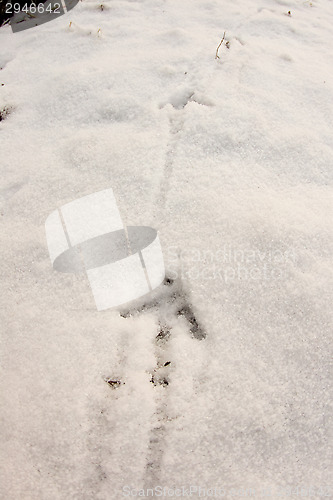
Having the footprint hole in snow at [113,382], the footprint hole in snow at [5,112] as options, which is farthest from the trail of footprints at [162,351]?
the footprint hole in snow at [5,112]

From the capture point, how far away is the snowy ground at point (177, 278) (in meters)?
1.13

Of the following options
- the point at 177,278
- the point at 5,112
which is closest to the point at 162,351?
the point at 177,278

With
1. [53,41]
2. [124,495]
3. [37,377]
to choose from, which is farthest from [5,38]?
[124,495]

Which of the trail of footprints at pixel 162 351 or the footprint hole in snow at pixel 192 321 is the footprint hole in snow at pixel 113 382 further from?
the footprint hole in snow at pixel 192 321

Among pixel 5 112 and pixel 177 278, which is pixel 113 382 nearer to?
pixel 177 278

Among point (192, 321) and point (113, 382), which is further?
point (192, 321)

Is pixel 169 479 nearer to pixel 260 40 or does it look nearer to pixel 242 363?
pixel 242 363

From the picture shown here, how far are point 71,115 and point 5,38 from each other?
1167 millimetres

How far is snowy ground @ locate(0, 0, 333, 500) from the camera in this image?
113 centimetres

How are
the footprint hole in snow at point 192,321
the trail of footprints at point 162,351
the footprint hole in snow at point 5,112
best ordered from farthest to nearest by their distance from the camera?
the footprint hole in snow at point 5,112, the footprint hole in snow at point 192,321, the trail of footprints at point 162,351

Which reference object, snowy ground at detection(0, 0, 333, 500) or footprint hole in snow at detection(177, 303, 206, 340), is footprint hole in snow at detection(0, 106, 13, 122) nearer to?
snowy ground at detection(0, 0, 333, 500)

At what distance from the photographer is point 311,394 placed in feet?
4.00

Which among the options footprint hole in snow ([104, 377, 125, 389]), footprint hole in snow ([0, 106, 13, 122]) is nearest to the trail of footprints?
footprint hole in snow ([104, 377, 125, 389])

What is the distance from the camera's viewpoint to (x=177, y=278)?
1416mm
